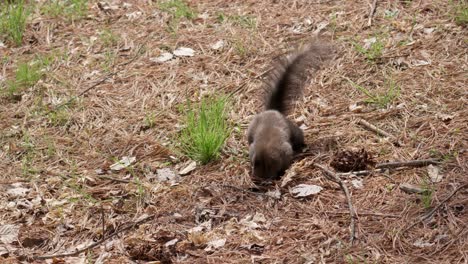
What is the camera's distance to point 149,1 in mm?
6746

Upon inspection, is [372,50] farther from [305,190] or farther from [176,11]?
[176,11]

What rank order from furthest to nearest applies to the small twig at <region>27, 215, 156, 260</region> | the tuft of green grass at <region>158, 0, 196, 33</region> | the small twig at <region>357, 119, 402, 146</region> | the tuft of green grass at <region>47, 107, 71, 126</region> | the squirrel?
1. the tuft of green grass at <region>158, 0, 196, 33</region>
2. the tuft of green grass at <region>47, 107, 71, 126</region>
3. the small twig at <region>357, 119, 402, 146</region>
4. the squirrel
5. the small twig at <region>27, 215, 156, 260</region>

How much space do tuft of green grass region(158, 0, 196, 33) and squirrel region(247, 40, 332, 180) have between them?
5.85 ft

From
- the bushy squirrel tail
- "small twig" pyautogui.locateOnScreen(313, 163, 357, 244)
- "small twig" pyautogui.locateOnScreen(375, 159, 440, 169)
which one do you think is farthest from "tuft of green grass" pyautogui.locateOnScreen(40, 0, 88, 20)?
"small twig" pyautogui.locateOnScreen(375, 159, 440, 169)

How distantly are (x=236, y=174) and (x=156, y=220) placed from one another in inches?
25.2

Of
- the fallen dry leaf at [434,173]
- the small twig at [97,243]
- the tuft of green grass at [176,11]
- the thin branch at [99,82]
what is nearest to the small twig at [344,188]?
the fallen dry leaf at [434,173]

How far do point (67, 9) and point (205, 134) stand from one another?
2977mm

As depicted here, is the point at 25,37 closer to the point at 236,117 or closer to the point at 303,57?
the point at 236,117

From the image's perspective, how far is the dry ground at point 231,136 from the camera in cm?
368

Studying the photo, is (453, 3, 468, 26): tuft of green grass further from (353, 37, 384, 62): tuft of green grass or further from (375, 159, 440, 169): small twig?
(375, 159, 440, 169): small twig

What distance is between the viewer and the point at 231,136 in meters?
4.79

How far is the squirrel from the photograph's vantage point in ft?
14.1

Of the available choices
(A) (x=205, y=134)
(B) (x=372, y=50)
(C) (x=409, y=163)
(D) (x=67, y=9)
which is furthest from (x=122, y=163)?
(D) (x=67, y=9)

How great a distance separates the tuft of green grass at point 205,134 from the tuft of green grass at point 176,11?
1773 millimetres
